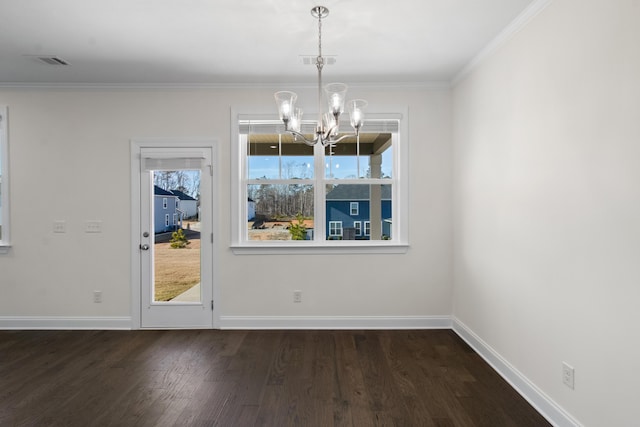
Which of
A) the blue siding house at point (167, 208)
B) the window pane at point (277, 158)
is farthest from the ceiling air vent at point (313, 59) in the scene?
the blue siding house at point (167, 208)

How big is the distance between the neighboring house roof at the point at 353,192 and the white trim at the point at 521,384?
5.32ft

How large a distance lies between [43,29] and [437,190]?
148 inches

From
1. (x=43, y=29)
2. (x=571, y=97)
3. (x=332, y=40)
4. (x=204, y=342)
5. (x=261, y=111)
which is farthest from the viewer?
(x=261, y=111)

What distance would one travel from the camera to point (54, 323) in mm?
3836

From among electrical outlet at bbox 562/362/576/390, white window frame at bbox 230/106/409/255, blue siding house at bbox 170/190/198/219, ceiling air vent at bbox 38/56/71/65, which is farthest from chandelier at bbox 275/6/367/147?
ceiling air vent at bbox 38/56/71/65

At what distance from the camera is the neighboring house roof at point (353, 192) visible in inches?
157

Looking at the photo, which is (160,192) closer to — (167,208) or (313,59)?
(167,208)

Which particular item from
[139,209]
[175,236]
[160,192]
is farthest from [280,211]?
[139,209]

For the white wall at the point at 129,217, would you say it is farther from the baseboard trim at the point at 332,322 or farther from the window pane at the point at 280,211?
the window pane at the point at 280,211

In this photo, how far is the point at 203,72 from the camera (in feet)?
11.5

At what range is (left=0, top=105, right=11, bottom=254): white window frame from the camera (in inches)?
149

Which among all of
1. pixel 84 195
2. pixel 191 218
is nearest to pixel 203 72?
pixel 191 218

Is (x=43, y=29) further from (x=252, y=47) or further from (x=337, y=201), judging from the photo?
(x=337, y=201)

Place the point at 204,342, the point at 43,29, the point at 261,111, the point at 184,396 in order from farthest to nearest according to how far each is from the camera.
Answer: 1. the point at 261,111
2. the point at 204,342
3. the point at 43,29
4. the point at 184,396
